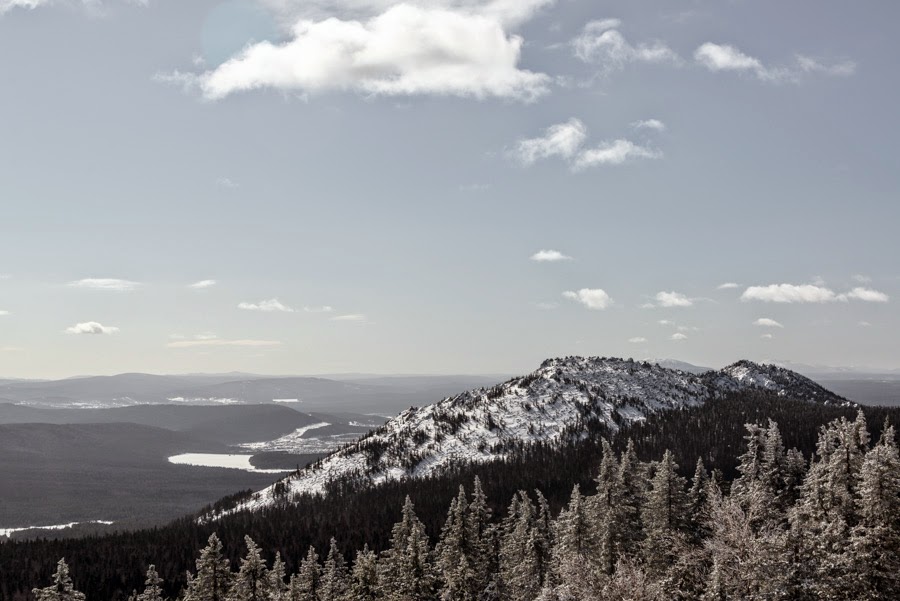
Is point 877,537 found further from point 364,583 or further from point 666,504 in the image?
point 364,583

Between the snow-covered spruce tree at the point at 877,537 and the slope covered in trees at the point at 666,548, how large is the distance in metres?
0.08

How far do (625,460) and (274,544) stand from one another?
121m

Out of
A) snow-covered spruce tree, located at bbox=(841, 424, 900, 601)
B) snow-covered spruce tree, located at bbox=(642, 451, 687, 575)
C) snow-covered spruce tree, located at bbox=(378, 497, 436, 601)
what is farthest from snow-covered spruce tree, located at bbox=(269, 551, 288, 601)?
snow-covered spruce tree, located at bbox=(841, 424, 900, 601)

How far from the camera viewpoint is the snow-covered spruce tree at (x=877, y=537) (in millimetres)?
39094

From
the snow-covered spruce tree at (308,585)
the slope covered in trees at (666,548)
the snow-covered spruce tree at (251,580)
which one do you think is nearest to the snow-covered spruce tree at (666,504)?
the slope covered in trees at (666,548)

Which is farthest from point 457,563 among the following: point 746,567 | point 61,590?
point 746,567

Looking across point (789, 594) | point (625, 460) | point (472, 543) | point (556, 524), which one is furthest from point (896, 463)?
point (472, 543)

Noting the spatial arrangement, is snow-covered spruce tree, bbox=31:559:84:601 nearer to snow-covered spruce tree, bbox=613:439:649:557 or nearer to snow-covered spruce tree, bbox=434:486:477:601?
snow-covered spruce tree, bbox=434:486:477:601

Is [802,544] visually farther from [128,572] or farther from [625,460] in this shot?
[128,572]

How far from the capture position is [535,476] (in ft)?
647

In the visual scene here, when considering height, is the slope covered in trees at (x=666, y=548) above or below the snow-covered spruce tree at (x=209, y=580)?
above

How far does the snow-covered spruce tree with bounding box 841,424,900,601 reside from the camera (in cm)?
3909

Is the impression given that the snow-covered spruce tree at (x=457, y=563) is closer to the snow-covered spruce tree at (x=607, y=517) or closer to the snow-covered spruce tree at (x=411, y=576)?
the snow-covered spruce tree at (x=411, y=576)

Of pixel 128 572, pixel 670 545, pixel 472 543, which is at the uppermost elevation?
pixel 670 545
